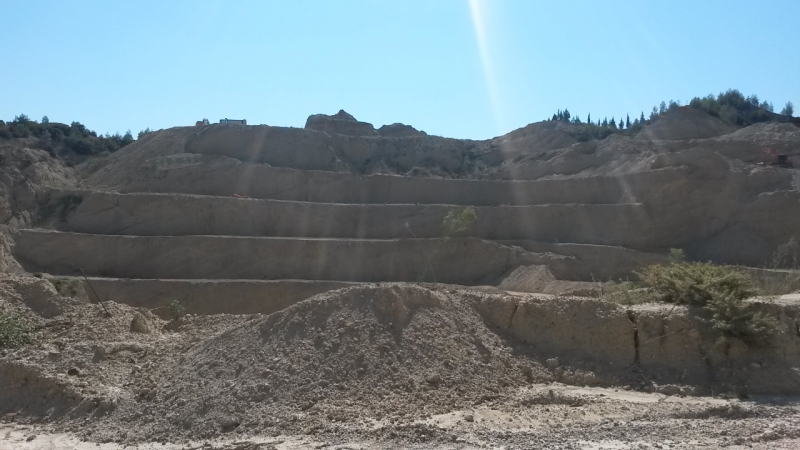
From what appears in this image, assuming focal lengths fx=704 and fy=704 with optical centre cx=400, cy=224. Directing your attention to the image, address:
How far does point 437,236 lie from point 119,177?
1807cm

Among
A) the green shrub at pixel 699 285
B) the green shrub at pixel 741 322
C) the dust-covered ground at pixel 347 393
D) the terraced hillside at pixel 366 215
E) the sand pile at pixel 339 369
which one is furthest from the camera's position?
the terraced hillside at pixel 366 215

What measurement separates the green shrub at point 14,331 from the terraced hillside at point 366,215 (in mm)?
16823

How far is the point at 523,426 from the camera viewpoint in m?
7.99

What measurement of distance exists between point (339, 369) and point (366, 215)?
92.4 feet

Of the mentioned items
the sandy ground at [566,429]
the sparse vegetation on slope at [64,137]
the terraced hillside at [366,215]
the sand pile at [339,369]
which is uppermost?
the sparse vegetation on slope at [64,137]

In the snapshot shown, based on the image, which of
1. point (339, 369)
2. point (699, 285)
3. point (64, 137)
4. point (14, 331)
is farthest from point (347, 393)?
point (64, 137)

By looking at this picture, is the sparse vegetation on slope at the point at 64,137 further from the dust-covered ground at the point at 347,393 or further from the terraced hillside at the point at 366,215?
the dust-covered ground at the point at 347,393

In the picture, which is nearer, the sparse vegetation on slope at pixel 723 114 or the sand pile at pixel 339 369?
the sand pile at pixel 339 369

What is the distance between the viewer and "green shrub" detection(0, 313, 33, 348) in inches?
403

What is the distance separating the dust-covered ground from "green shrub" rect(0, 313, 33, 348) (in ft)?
0.60

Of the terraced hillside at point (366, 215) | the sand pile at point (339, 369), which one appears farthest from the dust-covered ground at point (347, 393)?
the terraced hillside at point (366, 215)

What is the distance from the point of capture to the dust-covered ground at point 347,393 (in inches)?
307

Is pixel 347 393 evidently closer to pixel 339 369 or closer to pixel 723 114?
pixel 339 369

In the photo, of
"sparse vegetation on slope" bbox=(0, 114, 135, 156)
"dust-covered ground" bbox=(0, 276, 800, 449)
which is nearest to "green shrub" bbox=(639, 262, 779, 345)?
"dust-covered ground" bbox=(0, 276, 800, 449)
